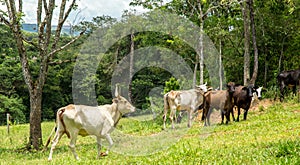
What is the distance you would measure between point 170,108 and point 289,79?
9.07 meters

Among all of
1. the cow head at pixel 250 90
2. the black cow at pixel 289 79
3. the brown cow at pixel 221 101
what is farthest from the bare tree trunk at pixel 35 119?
the black cow at pixel 289 79

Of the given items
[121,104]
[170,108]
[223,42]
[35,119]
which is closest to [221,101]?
[170,108]

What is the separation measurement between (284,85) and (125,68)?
10.8 meters

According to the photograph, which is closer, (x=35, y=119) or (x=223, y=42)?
(x=35, y=119)

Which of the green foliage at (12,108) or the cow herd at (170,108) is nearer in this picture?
the cow herd at (170,108)

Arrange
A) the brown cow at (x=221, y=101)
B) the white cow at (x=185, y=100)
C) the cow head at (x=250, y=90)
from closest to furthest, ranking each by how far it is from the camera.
Result: 1. the brown cow at (x=221, y=101)
2. the white cow at (x=185, y=100)
3. the cow head at (x=250, y=90)

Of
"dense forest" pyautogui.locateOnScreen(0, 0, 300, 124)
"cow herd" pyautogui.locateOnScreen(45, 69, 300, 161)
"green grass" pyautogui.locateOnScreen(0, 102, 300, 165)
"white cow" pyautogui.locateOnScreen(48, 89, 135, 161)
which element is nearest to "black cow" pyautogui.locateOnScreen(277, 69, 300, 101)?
"cow herd" pyautogui.locateOnScreen(45, 69, 300, 161)

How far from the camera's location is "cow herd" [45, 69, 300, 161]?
9711mm

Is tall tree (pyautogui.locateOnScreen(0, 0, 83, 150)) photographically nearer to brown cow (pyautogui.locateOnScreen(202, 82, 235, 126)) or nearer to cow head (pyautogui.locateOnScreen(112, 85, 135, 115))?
cow head (pyautogui.locateOnScreen(112, 85, 135, 115))

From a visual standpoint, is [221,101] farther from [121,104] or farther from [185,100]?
[121,104]

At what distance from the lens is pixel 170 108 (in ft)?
56.2

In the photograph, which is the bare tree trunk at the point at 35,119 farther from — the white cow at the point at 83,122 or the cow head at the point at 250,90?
the cow head at the point at 250,90

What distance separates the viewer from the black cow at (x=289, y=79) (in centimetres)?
2258

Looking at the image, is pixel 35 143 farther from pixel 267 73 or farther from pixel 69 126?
pixel 267 73
